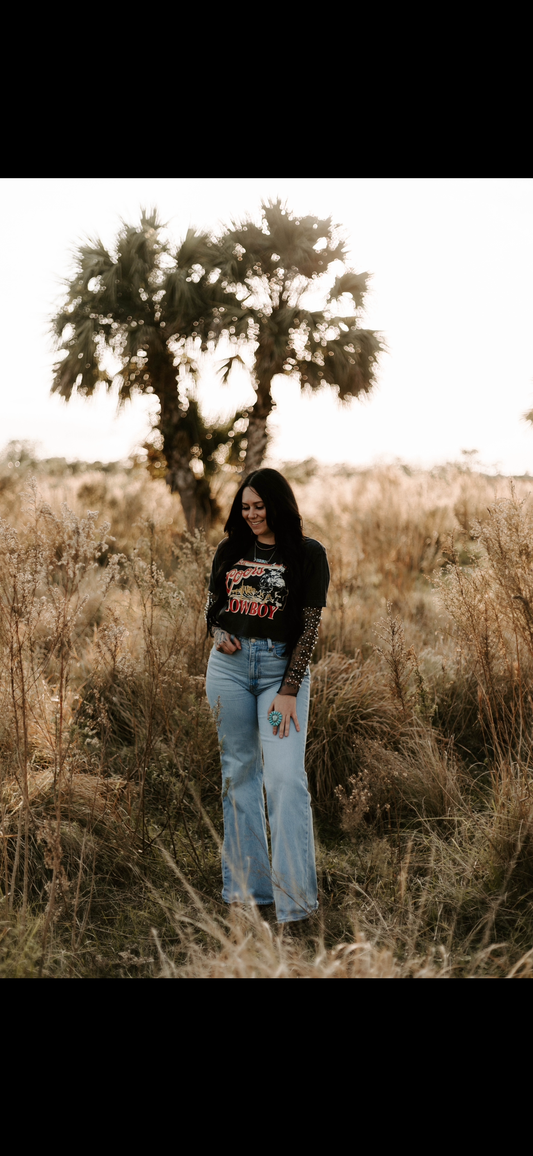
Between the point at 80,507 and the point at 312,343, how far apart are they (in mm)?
3903

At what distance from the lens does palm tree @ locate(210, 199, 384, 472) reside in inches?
234

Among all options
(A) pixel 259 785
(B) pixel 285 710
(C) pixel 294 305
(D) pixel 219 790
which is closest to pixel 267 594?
(B) pixel 285 710

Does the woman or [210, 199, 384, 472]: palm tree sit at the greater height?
[210, 199, 384, 472]: palm tree

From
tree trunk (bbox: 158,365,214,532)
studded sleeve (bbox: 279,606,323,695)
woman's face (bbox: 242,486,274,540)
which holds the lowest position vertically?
studded sleeve (bbox: 279,606,323,695)

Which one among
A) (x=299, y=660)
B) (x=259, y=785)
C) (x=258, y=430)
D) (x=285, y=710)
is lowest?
(x=259, y=785)

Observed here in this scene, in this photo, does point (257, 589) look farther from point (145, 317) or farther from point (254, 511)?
point (145, 317)

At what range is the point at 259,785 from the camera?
106 inches

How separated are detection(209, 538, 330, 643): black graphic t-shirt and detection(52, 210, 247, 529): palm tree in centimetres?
416

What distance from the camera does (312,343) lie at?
6.20 metres

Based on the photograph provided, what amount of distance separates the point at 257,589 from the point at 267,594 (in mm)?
46

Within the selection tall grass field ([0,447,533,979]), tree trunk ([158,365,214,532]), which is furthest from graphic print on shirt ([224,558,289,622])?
tree trunk ([158,365,214,532])

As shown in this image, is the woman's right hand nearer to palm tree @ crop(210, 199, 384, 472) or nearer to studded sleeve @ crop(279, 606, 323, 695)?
studded sleeve @ crop(279, 606, 323, 695)

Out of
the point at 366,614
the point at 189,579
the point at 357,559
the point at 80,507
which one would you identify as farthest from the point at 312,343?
the point at 80,507
